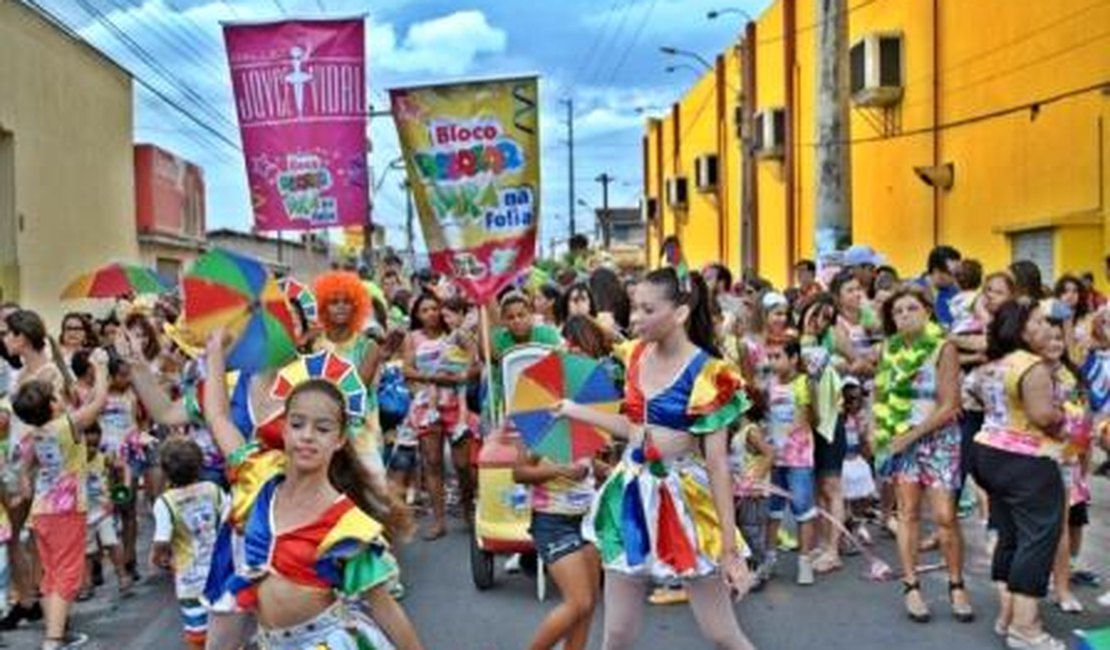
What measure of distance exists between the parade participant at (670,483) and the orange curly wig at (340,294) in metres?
2.62

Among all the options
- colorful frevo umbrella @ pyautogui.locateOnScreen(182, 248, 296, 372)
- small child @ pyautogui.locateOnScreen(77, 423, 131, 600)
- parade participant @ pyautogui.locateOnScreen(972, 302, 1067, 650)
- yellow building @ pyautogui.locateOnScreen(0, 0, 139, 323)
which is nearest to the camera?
colorful frevo umbrella @ pyautogui.locateOnScreen(182, 248, 296, 372)

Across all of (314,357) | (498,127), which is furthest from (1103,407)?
(314,357)

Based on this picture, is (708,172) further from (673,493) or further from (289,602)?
(289,602)

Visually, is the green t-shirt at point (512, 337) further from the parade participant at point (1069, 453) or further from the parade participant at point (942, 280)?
the parade participant at point (942, 280)

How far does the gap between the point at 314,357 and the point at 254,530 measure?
157cm

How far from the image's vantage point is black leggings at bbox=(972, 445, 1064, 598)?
6.84 metres

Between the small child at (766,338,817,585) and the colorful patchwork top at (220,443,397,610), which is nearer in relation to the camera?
the colorful patchwork top at (220,443,397,610)

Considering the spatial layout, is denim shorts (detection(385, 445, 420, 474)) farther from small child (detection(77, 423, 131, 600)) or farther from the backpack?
small child (detection(77, 423, 131, 600))

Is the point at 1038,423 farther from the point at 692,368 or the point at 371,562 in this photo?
the point at 371,562

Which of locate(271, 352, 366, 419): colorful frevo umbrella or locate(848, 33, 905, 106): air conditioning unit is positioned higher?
locate(848, 33, 905, 106): air conditioning unit

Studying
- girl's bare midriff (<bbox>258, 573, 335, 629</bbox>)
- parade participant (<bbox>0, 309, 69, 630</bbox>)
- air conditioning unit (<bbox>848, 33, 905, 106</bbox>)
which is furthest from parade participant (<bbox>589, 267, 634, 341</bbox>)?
air conditioning unit (<bbox>848, 33, 905, 106</bbox>)

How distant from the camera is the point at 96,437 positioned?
342 inches

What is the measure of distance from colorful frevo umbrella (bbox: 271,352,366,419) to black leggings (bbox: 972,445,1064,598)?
324 centimetres

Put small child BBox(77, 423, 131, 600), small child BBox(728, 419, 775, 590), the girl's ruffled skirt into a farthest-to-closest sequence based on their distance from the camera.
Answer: small child BBox(77, 423, 131, 600)
small child BBox(728, 419, 775, 590)
the girl's ruffled skirt
